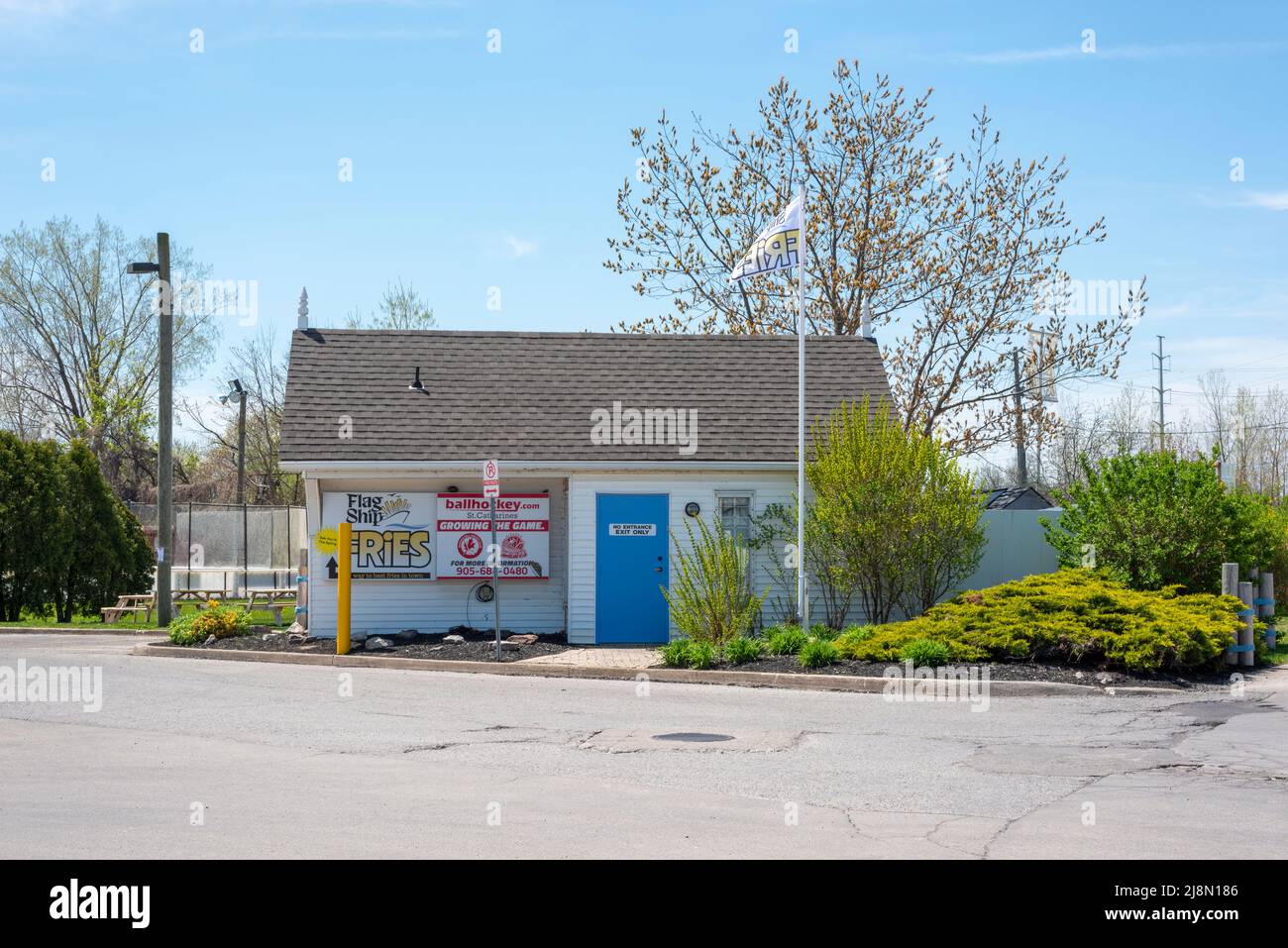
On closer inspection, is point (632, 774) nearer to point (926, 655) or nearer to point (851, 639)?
point (926, 655)

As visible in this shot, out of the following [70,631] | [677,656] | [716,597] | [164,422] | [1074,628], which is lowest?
[70,631]

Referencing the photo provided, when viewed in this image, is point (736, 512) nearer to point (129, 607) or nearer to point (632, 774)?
point (632, 774)

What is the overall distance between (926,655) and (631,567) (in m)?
5.99

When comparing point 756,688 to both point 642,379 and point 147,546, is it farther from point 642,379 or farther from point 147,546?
point 147,546

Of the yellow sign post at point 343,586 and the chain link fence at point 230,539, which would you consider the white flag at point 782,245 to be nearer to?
the yellow sign post at point 343,586

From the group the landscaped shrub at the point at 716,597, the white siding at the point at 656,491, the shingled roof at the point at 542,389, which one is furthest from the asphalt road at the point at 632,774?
the shingled roof at the point at 542,389

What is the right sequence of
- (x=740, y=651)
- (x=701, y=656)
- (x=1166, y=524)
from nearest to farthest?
(x=701, y=656), (x=740, y=651), (x=1166, y=524)

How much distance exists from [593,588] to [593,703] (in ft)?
20.2

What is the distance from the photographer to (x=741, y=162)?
31.6m

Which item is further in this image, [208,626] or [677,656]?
[208,626]

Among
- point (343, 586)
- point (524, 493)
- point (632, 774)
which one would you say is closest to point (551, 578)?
point (524, 493)

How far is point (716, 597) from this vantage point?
18484 mm

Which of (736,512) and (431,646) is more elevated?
(736,512)

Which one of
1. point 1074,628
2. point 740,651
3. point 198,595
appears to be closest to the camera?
point 1074,628
